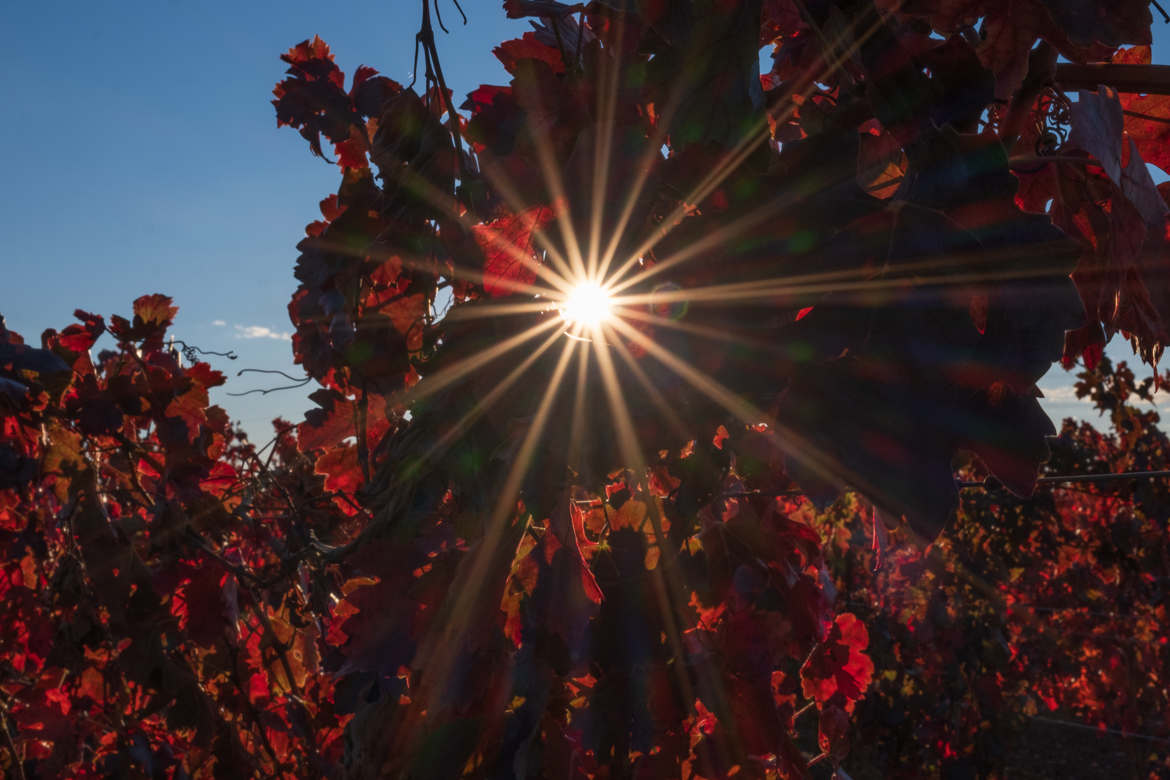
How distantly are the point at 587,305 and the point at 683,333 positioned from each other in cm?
17

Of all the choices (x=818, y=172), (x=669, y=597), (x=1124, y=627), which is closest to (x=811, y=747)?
(x=1124, y=627)

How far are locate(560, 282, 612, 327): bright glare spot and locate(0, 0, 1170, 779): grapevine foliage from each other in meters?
0.02

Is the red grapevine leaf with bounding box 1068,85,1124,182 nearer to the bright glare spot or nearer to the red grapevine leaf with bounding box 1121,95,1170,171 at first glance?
the red grapevine leaf with bounding box 1121,95,1170,171

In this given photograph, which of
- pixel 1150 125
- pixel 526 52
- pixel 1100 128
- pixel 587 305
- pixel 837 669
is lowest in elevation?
pixel 837 669

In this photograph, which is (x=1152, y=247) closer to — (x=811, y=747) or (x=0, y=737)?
(x=0, y=737)

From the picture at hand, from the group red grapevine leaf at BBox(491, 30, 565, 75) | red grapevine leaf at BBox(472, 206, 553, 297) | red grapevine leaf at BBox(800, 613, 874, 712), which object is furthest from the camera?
red grapevine leaf at BBox(800, 613, 874, 712)

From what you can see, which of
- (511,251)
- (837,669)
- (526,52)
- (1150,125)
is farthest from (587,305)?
(837,669)

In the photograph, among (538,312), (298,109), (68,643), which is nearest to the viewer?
(538,312)

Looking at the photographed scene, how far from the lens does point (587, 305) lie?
2.85 feet

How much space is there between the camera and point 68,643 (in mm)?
2623

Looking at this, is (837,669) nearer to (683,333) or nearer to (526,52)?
(683,333)

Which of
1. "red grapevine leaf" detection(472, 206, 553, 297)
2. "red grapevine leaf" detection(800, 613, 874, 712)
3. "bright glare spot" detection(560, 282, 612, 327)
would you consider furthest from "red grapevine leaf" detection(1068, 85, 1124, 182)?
"red grapevine leaf" detection(800, 613, 874, 712)

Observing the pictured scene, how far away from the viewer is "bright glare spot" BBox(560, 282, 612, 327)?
32.5 inches

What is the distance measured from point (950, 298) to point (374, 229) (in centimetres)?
101
